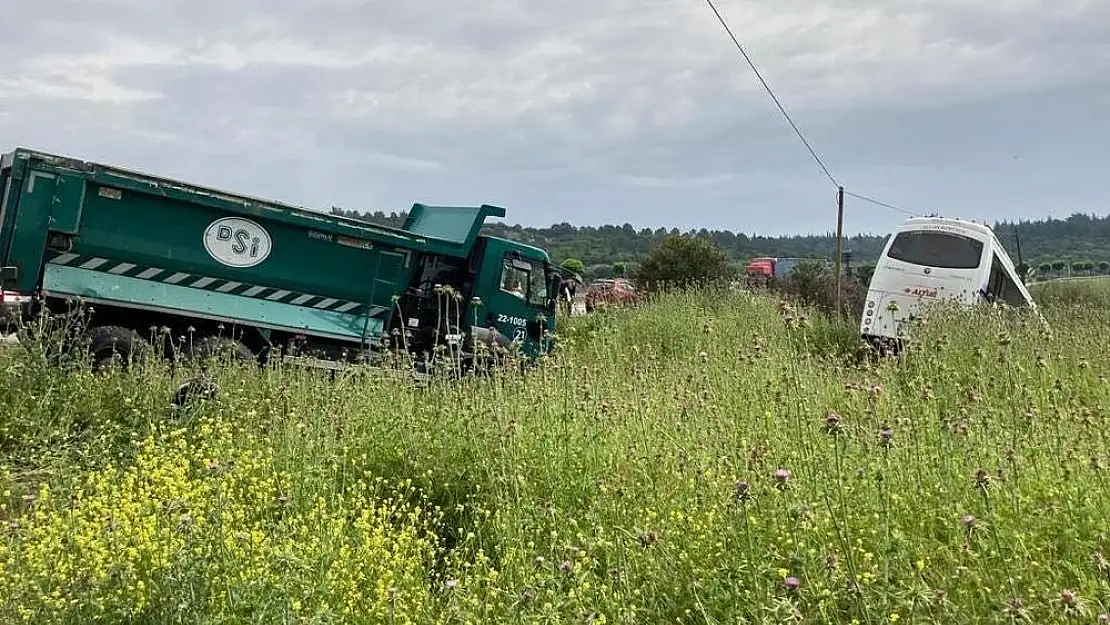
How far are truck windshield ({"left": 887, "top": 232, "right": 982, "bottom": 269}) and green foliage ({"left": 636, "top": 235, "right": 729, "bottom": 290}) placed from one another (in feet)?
23.5

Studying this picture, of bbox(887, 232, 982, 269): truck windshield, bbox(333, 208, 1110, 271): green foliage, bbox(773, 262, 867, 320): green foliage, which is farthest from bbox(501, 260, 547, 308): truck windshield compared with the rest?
bbox(333, 208, 1110, 271): green foliage

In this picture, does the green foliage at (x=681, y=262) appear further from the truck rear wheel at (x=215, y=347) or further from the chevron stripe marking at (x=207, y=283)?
the truck rear wheel at (x=215, y=347)

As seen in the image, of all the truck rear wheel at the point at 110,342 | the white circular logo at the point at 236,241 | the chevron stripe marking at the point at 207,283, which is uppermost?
the white circular logo at the point at 236,241

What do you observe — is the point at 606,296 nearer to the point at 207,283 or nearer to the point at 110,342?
the point at 207,283

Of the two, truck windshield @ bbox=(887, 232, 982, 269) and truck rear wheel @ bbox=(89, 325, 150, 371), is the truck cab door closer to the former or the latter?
truck rear wheel @ bbox=(89, 325, 150, 371)

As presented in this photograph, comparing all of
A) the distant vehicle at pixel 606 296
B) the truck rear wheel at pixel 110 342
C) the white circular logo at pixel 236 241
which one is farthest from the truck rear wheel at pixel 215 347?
the distant vehicle at pixel 606 296

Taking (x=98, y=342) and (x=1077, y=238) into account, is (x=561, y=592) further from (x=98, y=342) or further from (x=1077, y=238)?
(x=1077, y=238)

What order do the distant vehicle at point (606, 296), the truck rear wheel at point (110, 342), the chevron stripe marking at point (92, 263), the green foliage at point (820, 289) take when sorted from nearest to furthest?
the truck rear wheel at point (110, 342)
the chevron stripe marking at point (92, 263)
the distant vehicle at point (606, 296)
the green foliage at point (820, 289)

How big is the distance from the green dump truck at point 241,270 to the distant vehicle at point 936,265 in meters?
6.99

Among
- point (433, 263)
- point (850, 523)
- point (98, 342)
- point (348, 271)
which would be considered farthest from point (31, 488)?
point (433, 263)

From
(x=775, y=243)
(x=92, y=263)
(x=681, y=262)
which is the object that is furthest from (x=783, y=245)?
(x=92, y=263)

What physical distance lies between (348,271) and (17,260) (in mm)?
3940

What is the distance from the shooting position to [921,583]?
10.2 ft

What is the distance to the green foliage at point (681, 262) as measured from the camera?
2405cm
